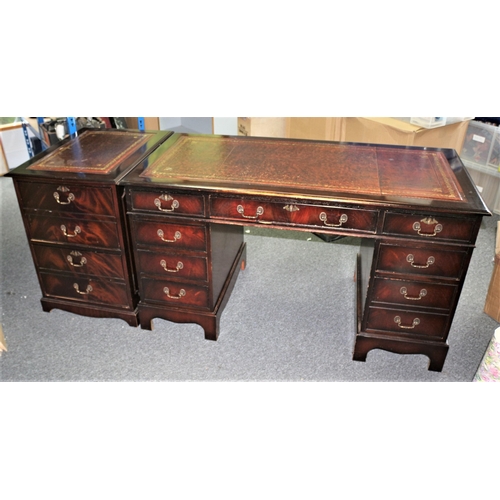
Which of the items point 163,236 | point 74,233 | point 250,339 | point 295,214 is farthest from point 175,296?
point 295,214

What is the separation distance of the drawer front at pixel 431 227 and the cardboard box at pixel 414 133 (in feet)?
5.74

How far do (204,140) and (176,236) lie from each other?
25.6 inches

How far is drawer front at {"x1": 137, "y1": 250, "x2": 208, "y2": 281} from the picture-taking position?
7.63 feet

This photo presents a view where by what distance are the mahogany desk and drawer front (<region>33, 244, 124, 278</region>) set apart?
0.14 m

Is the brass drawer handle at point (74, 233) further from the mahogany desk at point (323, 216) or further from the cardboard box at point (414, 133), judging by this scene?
the cardboard box at point (414, 133)

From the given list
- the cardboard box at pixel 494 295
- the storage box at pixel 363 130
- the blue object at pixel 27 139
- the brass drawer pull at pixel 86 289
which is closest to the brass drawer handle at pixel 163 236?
the brass drawer pull at pixel 86 289

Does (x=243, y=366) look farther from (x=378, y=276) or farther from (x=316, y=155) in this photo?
(x=316, y=155)

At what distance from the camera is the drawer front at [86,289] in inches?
98.9

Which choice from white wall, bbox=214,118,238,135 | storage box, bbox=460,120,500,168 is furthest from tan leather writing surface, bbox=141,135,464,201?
white wall, bbox=214,118,238,135

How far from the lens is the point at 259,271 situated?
315cm

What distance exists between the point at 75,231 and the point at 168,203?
21.7 inches

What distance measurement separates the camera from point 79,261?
2.45 metres

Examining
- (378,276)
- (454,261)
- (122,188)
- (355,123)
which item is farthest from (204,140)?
(355,123)

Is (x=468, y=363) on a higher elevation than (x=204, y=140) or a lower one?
lower
